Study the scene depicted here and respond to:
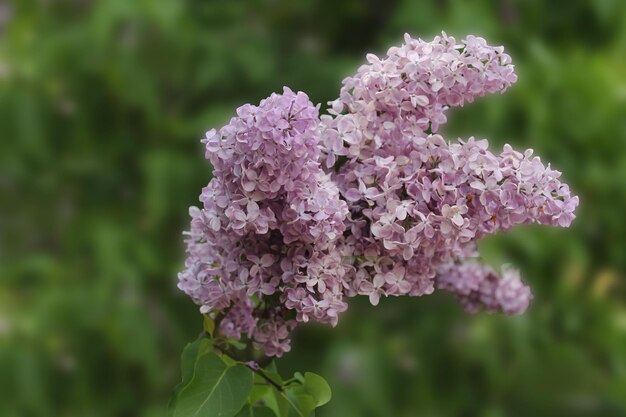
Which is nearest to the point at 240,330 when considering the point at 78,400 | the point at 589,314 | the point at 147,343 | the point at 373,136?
the point at 373,136

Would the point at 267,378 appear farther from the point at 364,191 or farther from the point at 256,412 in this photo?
the point at 364,191

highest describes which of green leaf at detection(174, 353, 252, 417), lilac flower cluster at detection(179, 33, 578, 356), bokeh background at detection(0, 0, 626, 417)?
bokeh background at detection(0, 0, 626, 417)

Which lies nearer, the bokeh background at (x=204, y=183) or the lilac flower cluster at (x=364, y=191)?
the lilac flower cluster at (x=364, y=191)

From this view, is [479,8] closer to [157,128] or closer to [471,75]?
[157,128]

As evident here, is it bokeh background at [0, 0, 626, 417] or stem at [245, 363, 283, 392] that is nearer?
stem at [245, 363, 283, 392]

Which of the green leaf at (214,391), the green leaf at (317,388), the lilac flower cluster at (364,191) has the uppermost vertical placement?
the lilac flower cluster at (364,191)

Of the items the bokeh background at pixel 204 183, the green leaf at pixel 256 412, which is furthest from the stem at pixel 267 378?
the bokeh background at pixel 204 183

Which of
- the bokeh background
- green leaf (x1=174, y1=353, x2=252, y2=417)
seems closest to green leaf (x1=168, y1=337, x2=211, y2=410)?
green leaf (x1=174, y1=353, x2=252, y2=417)

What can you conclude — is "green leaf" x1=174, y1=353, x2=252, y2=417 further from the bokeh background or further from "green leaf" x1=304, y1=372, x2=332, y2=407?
the bokeh background

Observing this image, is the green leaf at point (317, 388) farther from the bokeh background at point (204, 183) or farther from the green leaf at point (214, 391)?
the bokeh background at point (204, 183)
